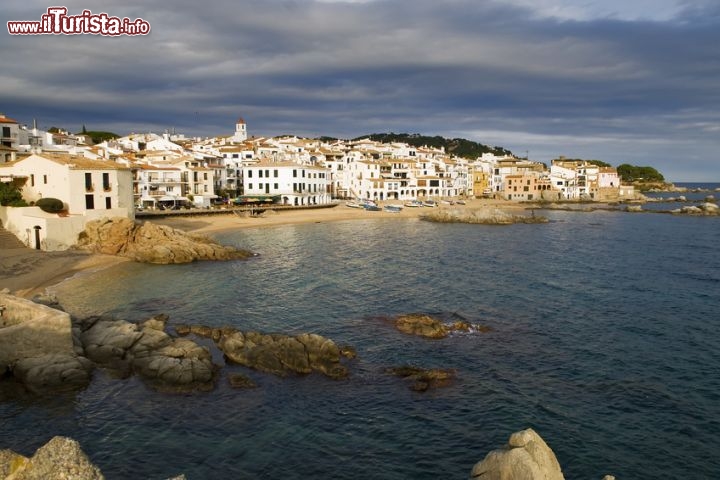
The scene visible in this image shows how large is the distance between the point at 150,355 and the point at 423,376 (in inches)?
436

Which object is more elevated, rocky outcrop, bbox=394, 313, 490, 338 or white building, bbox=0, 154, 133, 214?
white building, bbox=0, 154, 133, 214

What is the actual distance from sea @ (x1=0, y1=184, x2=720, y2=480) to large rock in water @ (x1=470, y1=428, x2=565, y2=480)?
2628 millimetres

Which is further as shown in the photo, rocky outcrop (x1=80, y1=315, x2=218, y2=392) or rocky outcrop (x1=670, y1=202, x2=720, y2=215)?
rocky outcrop (x1=670, y1=202, x2=720, y2=215)

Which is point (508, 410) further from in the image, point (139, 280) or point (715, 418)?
point (139, 280)

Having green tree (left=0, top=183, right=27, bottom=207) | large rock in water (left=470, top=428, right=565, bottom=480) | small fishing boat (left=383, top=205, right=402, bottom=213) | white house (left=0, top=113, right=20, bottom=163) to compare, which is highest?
white house (left=0, top=113, right=20, bottom=163)

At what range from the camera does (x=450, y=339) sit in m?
26.3

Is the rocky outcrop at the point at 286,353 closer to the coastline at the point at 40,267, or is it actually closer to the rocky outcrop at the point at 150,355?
the rocky outcrop at the point at 150,355

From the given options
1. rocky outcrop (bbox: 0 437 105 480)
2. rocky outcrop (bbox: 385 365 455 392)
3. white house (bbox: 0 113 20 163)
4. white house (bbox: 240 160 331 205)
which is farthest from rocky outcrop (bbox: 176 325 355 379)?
white house (bbox: 240 160 331 205)

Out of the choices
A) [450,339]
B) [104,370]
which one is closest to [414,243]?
[450,339]

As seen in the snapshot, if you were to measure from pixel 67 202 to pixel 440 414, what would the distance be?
4135 cm

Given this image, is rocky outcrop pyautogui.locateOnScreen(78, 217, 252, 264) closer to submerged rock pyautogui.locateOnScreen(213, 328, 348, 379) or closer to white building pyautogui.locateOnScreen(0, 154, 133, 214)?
white building pyautogui.locateOnScreen(0, 154, 133, 214)

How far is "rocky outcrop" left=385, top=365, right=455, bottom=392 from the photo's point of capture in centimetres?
2080

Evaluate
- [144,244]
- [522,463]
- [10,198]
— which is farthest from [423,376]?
[10,198]

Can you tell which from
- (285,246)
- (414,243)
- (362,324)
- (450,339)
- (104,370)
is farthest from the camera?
(414,243)
